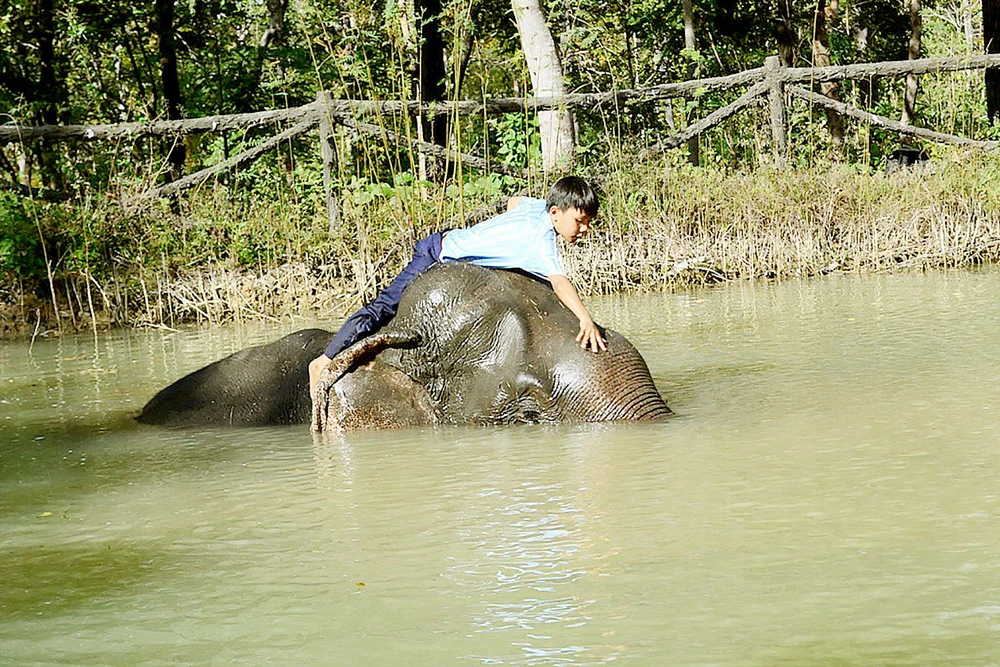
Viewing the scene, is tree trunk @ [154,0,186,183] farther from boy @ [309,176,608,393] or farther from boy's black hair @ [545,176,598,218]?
boy's black hair @ [545,176,598,218]

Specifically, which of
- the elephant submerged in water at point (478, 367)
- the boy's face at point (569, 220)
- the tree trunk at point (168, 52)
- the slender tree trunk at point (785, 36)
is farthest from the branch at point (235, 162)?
the slender tree trunk at point (785, 36)

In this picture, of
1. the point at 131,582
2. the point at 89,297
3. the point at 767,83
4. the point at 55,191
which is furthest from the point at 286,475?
the point at 767,83

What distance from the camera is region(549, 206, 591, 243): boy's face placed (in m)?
6.60

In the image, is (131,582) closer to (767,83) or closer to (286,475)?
(286,475)

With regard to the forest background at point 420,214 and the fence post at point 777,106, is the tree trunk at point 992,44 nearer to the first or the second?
the forest background at point 420,214

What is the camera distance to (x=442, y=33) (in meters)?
17.5

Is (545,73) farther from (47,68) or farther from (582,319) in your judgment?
(582,319)

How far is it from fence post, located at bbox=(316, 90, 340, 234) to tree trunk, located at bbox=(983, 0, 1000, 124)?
26.4 feet

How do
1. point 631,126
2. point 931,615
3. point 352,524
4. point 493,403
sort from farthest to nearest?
point 631,126 < point 493,403 < point 352,524 < point 931,615

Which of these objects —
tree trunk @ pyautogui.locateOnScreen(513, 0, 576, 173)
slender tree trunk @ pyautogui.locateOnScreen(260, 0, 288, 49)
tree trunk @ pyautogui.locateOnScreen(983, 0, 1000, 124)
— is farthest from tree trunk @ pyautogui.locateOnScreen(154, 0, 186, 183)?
tree trunk @ pyautogui.locateOnScreen(983, 0, 1000, 124)

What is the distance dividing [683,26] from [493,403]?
49.3 ft

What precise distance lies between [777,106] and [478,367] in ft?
26.7

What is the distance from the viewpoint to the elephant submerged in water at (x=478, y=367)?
642 cm

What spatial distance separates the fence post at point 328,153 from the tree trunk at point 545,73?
2.26 m
